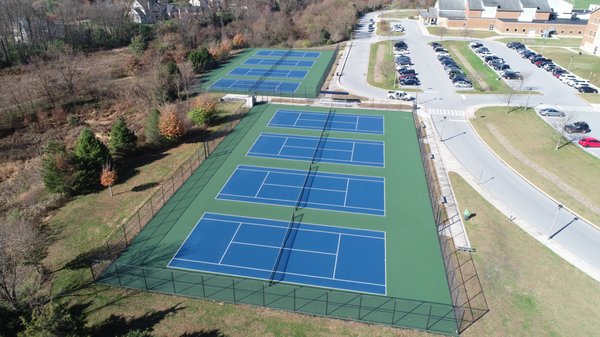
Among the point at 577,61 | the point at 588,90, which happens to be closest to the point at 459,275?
the point at 588,90

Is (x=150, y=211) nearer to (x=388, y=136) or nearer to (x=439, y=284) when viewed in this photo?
(x=439, y=284)

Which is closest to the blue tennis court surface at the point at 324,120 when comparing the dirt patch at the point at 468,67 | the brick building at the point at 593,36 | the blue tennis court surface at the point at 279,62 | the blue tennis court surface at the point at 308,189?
the blue tennis court surface at the point at 308,189

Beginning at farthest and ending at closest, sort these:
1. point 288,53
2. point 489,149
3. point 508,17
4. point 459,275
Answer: point 508,17 < point 288,53 < point 489,149 < point 459,275

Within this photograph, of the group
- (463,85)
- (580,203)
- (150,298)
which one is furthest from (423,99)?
(150,298)

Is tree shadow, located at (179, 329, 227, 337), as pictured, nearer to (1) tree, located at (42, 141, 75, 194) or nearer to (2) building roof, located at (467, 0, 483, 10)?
(1) tree, located at (42, 141, 75, 194)

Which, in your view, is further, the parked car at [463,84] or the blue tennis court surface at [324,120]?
the parked car at [463,84]

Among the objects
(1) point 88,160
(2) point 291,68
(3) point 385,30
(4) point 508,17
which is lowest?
(1) point 88,160

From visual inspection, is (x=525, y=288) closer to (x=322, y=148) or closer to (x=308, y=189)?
(x=308, y=189)

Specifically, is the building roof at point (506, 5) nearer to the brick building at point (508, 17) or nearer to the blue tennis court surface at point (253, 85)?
the brick building at point (508, 17)
